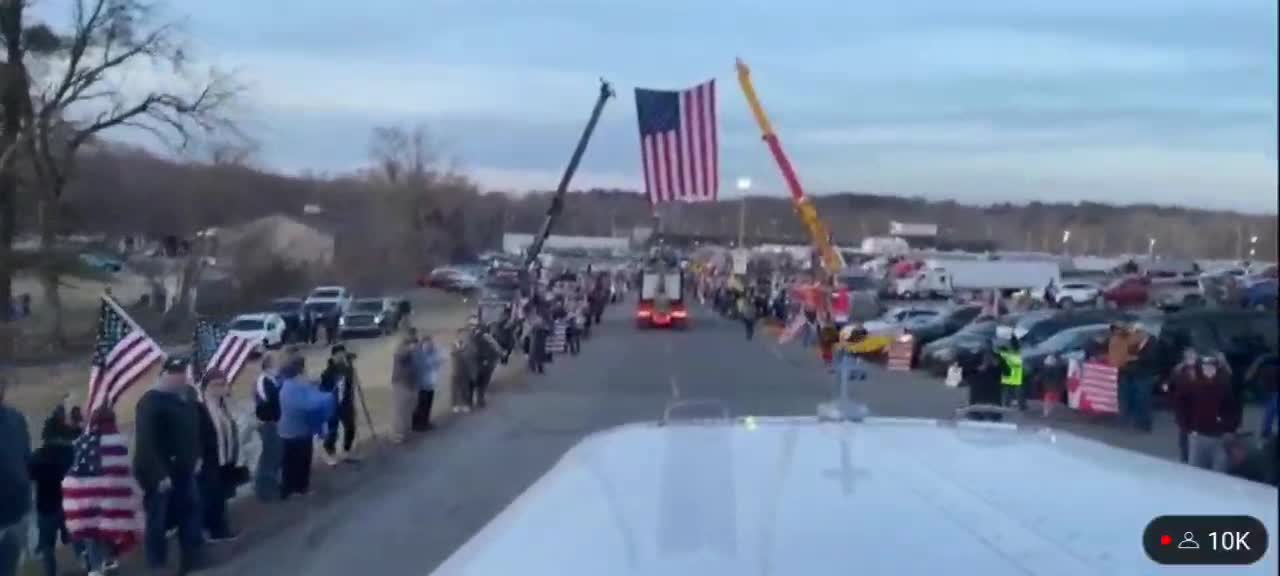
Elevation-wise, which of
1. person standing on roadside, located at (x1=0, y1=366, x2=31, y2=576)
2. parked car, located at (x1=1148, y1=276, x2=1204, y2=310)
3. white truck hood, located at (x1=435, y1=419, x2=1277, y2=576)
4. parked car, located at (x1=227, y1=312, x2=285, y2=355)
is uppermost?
white truck hood, located at (x1=435, y1=419, x2=1277, y2=576)

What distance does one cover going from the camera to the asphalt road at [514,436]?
1375 centimetres

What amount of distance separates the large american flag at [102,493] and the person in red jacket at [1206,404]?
8.15m

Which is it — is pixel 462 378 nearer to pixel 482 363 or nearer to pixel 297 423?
pixel 482 363

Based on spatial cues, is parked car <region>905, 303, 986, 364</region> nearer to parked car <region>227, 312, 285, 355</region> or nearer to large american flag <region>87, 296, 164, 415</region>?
parked car <region>227, 312, 285, 355</region>

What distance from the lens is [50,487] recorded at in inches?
497

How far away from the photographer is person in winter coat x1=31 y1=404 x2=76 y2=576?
41.4 ft

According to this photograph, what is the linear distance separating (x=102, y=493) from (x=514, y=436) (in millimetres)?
11174

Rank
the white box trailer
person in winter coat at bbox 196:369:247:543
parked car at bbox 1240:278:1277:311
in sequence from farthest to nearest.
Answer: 1. the white box trailer
2. parked car at bbox 1240:278:1277:311
3. person in winter coat at bbox 196:369:247:543

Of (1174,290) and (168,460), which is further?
(1174,290)

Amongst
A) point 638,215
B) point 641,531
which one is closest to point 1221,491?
point 641,531

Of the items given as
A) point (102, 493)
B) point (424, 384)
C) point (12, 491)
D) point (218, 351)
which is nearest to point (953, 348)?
point (424, 384)

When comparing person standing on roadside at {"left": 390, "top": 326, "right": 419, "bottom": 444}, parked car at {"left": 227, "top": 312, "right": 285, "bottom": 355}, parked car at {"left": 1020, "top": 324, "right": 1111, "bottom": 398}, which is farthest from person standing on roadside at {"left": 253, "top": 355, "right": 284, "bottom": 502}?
parked car at {"left": 1020, "top": 324, "right": 1111, "bottom": 398}

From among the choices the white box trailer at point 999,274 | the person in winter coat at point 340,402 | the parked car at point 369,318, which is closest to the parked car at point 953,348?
the parked car at point 369,318

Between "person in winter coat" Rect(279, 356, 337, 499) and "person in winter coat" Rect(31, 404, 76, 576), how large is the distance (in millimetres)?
4087
